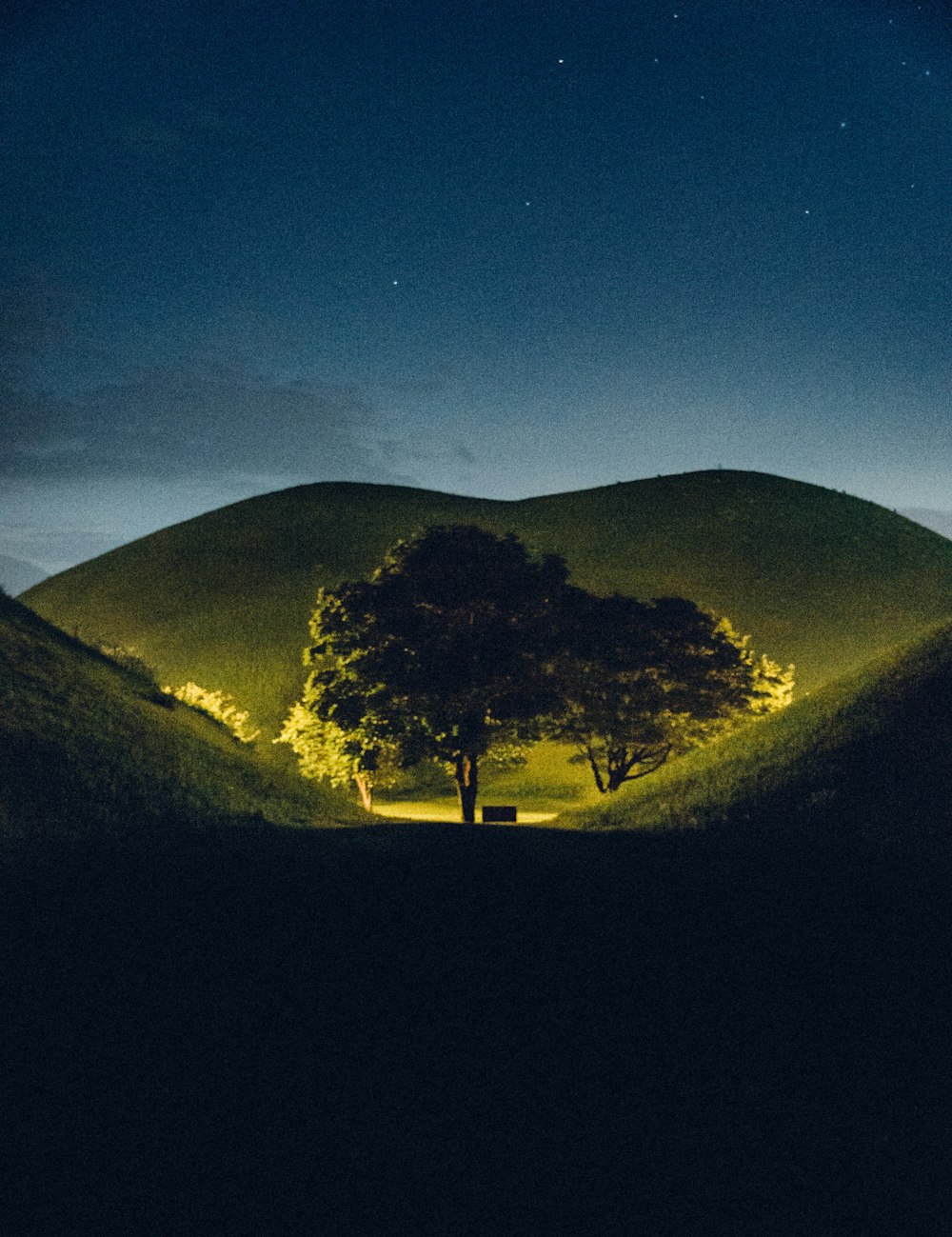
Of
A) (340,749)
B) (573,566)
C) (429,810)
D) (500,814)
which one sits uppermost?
(573,566)

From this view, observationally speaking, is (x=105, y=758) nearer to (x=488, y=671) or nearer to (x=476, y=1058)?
(x=476, y=1058)

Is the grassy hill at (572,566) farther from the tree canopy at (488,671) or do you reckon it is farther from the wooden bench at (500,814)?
the tree canopy at (488,671)

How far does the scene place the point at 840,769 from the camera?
19.8m

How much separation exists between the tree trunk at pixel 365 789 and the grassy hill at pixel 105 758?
995cm

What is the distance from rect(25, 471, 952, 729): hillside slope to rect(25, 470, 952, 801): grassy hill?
28cm

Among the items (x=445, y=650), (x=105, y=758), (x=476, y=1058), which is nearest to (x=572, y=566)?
(x=445, y=650)

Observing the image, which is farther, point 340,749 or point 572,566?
point 572,566

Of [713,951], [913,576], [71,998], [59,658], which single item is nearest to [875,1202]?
[713,951]

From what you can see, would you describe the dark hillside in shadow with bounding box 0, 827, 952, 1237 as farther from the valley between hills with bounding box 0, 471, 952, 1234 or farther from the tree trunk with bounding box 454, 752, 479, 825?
the tree trunk with bounding box 454, 752, 479, 825

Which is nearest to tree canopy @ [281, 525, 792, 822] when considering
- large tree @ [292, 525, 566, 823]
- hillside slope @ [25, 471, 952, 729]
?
large tree @ [292, 525, 566, 823]

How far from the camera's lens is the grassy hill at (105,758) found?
18172 millimetres

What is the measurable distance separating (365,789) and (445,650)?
59.7 feet

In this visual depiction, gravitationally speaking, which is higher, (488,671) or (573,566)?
(573,566)

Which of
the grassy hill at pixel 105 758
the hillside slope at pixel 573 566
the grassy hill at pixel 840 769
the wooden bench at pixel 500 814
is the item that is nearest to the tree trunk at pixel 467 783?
the wooden bench at pixel 500 814
